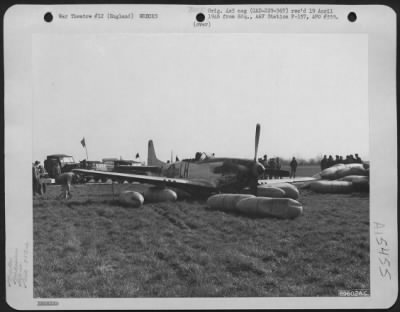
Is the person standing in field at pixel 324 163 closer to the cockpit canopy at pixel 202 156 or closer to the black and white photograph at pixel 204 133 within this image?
the black and white photograph at pixel 204 133

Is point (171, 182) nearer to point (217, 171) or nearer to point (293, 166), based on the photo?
point (217, 171)

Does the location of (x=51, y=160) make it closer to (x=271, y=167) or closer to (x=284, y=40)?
(x=271, y=167)

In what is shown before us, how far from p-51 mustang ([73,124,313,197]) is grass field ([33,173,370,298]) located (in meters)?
0.40

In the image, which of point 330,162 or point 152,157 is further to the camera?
point 152,157

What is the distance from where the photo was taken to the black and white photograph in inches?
70.6

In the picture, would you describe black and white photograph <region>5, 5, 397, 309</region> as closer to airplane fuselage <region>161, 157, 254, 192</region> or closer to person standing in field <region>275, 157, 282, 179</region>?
person standing in field <region>275, 157, 282, 179</region>

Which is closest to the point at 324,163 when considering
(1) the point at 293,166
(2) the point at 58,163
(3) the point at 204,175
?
(1) the point at 293,166

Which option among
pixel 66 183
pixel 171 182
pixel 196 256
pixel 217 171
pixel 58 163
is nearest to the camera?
pixel 196 256

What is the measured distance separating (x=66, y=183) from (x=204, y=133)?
1088 millimetres

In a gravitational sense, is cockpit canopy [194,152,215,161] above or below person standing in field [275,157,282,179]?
above

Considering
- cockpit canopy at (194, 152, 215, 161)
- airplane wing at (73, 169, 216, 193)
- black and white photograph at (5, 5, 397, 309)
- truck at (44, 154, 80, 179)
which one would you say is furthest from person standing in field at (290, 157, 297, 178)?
truck at (44, 154, 80, 179)

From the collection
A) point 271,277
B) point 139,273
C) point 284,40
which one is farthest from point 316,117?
point 139,273

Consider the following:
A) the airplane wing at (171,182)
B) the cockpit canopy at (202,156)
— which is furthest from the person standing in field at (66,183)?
the cockpit canopy at (202,156)

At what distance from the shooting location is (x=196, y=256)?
182 cm
